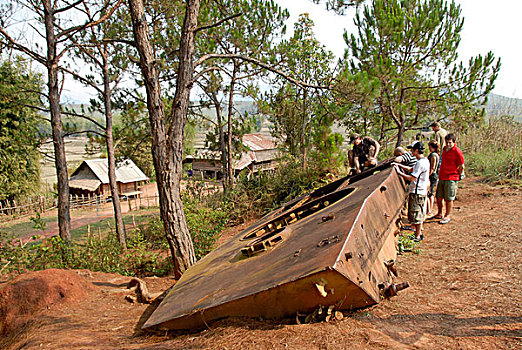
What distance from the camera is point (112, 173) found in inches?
466

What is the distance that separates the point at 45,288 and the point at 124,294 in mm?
1081

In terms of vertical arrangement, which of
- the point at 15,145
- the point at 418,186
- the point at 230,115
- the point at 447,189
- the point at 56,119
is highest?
the point at 15,145

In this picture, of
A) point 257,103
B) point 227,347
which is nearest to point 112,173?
point 257,103

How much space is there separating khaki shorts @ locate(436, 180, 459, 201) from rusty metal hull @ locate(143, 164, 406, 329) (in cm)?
283

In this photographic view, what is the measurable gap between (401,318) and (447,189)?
4.63 meters

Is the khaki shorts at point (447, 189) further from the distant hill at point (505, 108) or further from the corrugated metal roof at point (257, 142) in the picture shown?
the corrugated metal roof at point (257, 142)

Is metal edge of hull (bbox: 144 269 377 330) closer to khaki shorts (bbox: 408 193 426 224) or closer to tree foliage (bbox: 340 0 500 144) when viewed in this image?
khaki shorts (bbox: 408 193 426 224)

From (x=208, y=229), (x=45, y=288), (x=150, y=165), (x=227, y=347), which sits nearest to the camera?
(x=227, y=347)

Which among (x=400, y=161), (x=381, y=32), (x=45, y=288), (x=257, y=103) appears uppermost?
(x=381, y=32)

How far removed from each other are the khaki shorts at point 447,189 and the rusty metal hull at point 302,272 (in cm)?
283

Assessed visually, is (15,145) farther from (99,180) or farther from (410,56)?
(410,56)

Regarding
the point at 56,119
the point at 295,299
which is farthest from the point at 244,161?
the point at 295,299

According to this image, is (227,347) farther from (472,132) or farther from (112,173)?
(472,132)

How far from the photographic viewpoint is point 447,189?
6.98 m
